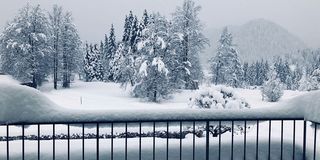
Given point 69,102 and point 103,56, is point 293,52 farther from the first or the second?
point 69,102

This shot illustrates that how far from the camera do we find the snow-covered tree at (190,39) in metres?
40.1

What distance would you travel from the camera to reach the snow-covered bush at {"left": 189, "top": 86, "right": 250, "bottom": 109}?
15664 mm

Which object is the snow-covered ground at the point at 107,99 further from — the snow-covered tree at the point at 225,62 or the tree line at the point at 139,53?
the snow-covered tree at the point at 225,62

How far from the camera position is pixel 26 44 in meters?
40.4

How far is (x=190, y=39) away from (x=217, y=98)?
83.8ft

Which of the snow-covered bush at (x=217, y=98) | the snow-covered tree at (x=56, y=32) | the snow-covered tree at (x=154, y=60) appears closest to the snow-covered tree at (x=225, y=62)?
the snow-covered tree at (x=154, y=60)

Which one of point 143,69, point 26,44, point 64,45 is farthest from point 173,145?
point 64,45

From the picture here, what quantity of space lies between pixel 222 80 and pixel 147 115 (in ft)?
155

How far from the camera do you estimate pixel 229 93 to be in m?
16.4

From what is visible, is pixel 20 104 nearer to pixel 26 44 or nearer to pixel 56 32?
pixel 26 44

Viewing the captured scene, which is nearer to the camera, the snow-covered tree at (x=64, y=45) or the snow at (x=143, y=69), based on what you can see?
the snow at (x=143, y=69)

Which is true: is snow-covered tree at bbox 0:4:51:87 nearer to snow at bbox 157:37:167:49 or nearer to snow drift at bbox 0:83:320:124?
snow at bbox 157:37:167:49

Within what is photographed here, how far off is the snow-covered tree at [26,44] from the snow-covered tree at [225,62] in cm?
2143

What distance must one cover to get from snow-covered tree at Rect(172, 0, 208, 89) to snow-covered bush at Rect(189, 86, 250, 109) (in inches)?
907
